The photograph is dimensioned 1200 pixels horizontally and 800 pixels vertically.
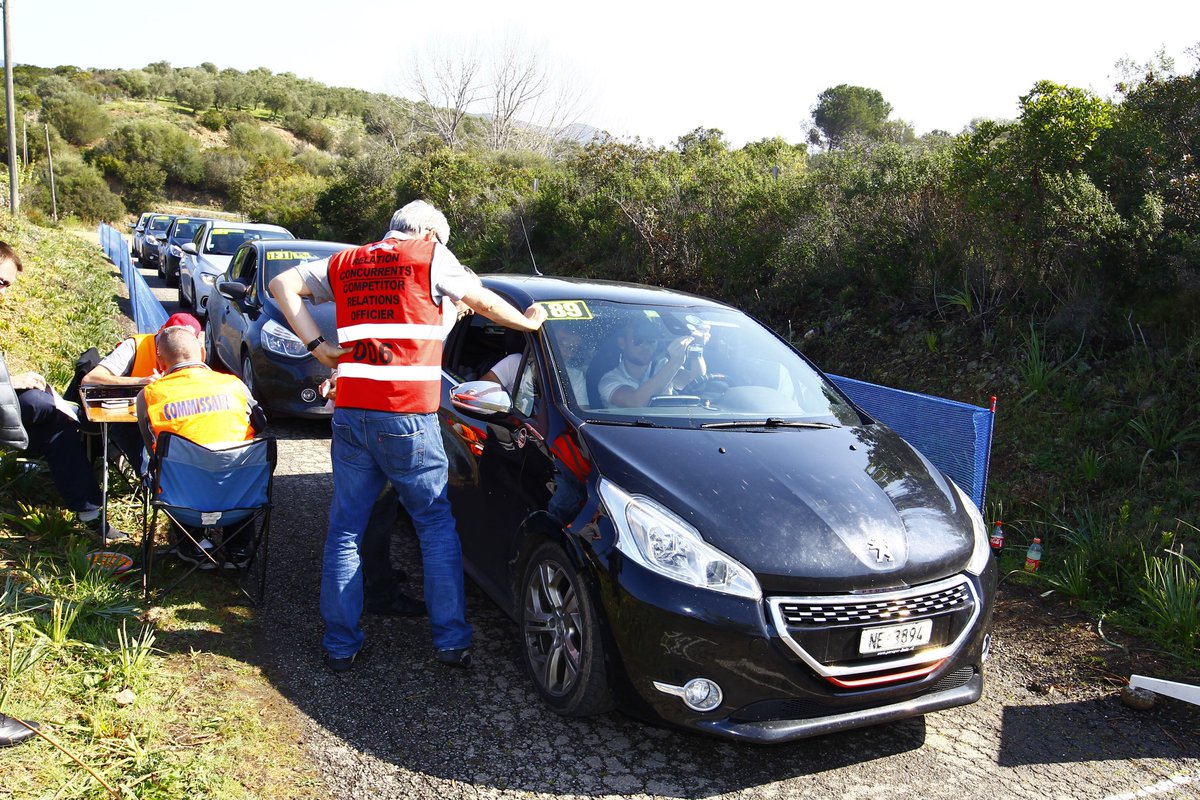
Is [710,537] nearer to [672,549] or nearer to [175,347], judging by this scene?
[672,549]

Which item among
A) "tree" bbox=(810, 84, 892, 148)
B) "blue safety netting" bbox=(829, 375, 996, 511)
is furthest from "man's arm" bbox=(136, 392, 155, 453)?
"tree" bbox=(810, 84, 892, 148)

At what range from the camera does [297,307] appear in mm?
3930

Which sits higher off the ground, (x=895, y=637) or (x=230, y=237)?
(x=230, y=237)

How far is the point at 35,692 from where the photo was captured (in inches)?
127

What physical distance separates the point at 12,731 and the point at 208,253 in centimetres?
1303

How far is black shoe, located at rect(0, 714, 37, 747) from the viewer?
114 inches

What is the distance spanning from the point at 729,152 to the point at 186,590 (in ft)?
43.2

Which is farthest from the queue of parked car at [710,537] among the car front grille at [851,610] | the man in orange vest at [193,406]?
the man in orange vest at [193,406]

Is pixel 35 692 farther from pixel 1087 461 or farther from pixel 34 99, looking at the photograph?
pixel 34 99

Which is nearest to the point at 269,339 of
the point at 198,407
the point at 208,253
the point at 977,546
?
the point at 198,407

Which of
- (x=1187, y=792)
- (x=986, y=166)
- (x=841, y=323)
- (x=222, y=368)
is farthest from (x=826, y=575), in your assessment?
(x=222, y=368)

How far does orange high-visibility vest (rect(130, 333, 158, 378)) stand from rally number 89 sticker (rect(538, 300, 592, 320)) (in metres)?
2.39

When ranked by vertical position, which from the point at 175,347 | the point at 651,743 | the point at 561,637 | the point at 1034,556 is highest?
the point at 175,347

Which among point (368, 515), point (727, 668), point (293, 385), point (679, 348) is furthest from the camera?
point (293, 385)
